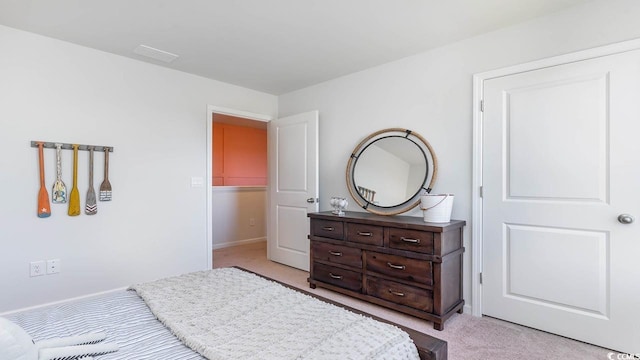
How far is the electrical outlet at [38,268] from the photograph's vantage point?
8.51ft

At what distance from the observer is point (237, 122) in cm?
561

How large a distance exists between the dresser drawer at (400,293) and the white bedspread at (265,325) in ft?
3.94

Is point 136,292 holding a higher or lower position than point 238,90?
A: lower

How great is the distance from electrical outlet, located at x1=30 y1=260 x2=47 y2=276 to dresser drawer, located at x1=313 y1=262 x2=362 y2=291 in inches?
90.3

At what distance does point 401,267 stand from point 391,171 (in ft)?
3.23

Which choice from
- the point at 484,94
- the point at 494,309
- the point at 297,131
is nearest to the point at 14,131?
the point at 297,131

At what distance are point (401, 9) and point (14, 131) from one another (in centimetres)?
307

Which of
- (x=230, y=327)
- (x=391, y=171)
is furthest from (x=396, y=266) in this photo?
(x=230, y=327)

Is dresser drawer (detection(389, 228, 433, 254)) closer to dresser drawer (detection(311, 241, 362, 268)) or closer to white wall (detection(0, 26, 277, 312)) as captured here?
dresser drawer (detection(311, 241, 362, 268))

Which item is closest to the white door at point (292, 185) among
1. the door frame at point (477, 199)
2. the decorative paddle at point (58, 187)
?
the door frame at point (477, 199)

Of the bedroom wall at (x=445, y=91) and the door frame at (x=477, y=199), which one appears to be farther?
the door frame at (x=477, y=199)

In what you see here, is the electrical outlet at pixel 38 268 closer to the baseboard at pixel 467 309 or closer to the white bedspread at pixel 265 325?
the white bedspread at pixel 265 325

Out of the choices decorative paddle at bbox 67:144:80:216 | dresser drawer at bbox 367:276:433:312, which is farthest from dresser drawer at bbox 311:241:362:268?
decorative paddle at bbox 67:144:80:216

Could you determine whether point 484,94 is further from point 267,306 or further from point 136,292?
point 136,292
